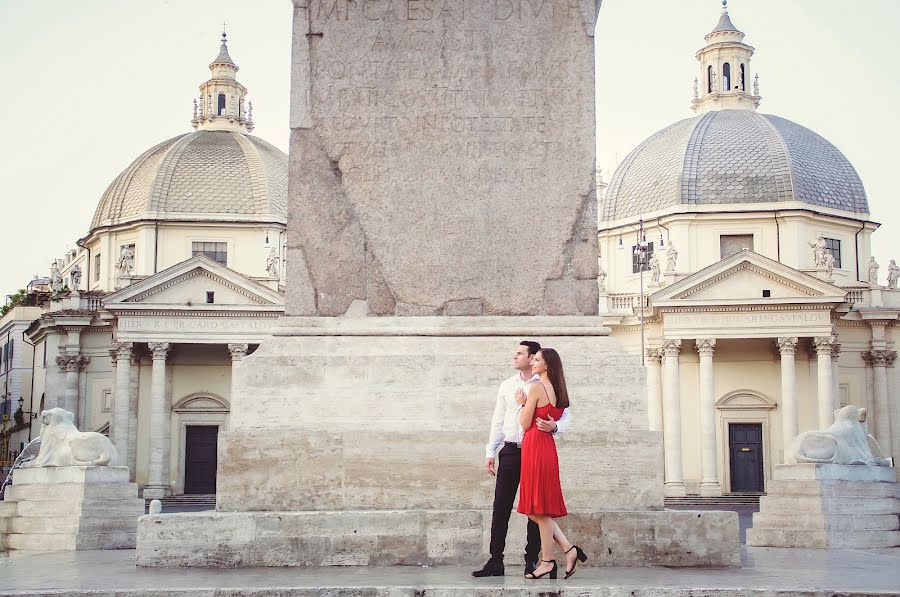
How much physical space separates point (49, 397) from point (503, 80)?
60.3m

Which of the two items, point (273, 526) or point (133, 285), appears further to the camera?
point (133, 285)

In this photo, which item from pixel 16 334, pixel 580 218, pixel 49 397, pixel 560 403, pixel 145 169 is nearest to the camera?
pixel 560 403

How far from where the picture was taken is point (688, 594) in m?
7.76

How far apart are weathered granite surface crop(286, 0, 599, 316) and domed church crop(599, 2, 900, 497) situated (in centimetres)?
4758

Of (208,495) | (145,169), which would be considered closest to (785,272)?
(208,495)

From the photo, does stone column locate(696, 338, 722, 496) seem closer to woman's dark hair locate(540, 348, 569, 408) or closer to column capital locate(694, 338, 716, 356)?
column capital locate(694, 338, 716, 356)

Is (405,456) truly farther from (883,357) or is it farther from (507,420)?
(883,357)

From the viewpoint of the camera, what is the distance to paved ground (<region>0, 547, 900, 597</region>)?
777cm

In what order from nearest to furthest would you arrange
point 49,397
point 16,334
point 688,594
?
point 688,594 → point 49,397 → point 16,334

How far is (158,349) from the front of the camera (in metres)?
62.8

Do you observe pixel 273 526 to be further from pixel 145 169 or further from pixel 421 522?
pixel 145 169

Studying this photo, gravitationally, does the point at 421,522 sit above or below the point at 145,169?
below

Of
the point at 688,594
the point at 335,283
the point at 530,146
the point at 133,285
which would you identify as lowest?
the point at 688,594

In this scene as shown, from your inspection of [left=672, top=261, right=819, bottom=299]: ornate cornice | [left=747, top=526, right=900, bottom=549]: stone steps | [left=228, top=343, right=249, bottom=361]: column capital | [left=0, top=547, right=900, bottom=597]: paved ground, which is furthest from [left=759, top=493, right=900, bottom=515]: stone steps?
[left=228, top=343, right=249, bottom=361]: column capital
